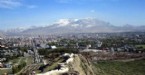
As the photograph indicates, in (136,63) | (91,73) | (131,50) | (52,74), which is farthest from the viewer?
(131,50)

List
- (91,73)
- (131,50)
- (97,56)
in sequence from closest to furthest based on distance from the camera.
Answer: (91,73) < (97,56) < (131,50)

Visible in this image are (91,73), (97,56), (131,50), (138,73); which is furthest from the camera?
(131,50)

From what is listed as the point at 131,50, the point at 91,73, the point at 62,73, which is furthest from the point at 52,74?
the point at 131,50

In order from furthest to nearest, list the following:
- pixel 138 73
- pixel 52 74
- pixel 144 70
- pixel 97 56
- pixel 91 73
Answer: pixel 97 56
pixel 144 70
pixel 138 73
pixel 91 73
pixel 52 74

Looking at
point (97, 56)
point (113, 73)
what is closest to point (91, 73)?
point (113, 73)

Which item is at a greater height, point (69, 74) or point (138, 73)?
point (69, 74)

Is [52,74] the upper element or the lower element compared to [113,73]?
upper

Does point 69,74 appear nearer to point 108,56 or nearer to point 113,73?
point 113,73

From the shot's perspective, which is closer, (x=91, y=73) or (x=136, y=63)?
(x=91, y=73)

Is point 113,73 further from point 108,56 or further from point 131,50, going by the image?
point 131,50
